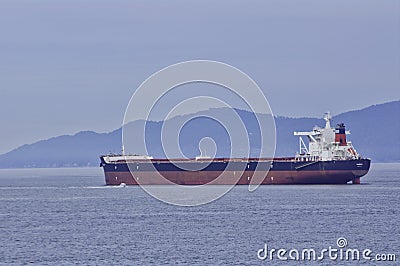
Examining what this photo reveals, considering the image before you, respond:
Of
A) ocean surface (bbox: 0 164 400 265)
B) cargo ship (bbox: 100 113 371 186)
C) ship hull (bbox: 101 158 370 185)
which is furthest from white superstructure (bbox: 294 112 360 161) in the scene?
ocean surface (bbox: 0 164 400 265)

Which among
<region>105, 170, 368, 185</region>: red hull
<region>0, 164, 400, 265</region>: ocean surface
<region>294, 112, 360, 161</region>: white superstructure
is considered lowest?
<region>0, 164, 400, 265</region>: ocean surface

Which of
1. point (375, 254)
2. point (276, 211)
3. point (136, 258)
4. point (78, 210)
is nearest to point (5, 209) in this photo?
point (78, 210)

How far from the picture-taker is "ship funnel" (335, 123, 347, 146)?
79.0 meters

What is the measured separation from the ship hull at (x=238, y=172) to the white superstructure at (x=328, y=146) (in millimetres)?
1345

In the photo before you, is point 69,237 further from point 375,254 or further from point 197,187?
point 197,187

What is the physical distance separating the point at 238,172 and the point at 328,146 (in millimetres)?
7330

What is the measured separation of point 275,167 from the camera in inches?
3108

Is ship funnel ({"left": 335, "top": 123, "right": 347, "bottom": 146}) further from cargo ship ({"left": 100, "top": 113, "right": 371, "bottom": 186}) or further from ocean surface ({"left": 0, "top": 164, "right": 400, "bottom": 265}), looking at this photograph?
ocean surface ({"left": 0, "top": 164, "right": 400, "bottom": 265})

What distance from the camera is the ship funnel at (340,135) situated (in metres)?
79.0

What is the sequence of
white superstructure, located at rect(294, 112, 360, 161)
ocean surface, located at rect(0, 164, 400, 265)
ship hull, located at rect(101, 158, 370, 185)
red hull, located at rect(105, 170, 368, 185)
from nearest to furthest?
ocean surface, located at rect(0, 164, 400, 265)
ship hull, located at rect(101, 158, 370, 185)
red hull, located at rect(105, 170, 368, 185)
white superstructure, located at rect(294, 112, 360, 161)

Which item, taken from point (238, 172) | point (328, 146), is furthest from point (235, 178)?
point (328, 146)

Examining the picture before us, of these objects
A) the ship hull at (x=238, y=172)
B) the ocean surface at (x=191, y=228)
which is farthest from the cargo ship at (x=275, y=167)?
the ocean surface at (x=191, y=228)

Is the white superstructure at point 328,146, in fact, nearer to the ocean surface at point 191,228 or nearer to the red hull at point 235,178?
the red hull at point 235,178

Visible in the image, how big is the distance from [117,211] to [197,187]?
93.3 ft
